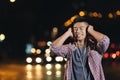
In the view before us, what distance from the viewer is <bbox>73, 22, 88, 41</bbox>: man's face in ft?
Result: 26.2

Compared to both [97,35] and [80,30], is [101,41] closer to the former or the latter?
[97,35]

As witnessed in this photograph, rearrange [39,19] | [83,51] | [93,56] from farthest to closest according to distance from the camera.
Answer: [39,19], [83,51], [93,56]

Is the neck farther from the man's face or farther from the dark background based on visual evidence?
the dark background

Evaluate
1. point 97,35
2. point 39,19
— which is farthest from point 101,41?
point 39,19

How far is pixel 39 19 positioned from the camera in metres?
70.3

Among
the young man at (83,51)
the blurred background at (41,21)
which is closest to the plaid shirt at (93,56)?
the young man at (83,51)

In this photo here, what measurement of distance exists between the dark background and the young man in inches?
2089

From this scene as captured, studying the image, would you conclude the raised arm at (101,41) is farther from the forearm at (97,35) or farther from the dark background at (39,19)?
the dark background at (39,19)

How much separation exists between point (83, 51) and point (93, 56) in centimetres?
18

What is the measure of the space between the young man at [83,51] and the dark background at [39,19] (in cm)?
5307

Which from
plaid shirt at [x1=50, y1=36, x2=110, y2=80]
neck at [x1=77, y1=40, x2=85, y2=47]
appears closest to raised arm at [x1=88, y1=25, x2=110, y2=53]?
plaid shirt at [x1=50, y1=36, x2=110, y2=80]

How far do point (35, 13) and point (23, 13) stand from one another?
3.10 meters

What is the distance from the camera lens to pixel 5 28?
6209 centimetres

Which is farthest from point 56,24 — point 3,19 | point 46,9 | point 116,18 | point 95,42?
point 95,42
